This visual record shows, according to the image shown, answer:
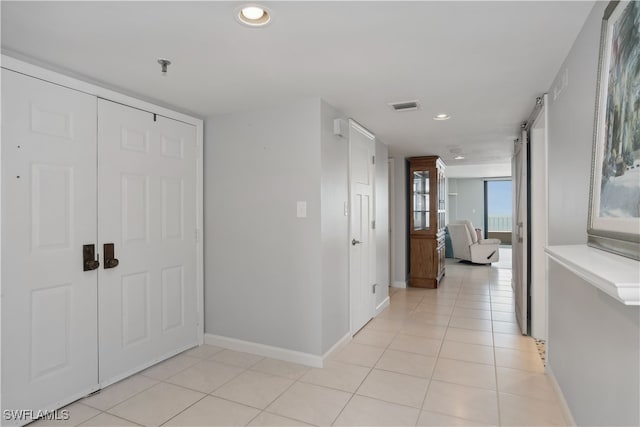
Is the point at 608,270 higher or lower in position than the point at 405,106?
lower

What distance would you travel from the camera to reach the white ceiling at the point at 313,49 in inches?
64.7

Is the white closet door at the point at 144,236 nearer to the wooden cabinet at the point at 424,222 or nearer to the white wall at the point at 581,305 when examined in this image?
the white wall at the point at 581,305

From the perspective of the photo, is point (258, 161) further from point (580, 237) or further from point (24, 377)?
point (580, 237)

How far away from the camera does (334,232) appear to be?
125 inches

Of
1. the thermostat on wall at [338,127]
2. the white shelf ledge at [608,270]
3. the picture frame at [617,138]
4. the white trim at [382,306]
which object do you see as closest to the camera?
the white shelf ledge at [608,270]

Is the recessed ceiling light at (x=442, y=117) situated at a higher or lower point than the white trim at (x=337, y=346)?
higher

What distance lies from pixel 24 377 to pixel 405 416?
2277mm

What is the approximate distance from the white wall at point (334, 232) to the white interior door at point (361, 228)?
140mm

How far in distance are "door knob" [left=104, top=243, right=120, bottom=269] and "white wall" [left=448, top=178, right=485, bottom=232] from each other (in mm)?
10809

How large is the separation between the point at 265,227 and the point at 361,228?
1154 millimetres

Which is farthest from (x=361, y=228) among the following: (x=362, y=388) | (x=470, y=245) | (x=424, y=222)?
(x=470, y=245)

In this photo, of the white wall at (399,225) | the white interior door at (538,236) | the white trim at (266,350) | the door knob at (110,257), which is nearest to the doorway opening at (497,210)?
the white wall at (399,225)

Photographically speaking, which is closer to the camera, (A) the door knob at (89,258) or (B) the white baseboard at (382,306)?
(A) the door knob at (89,258)

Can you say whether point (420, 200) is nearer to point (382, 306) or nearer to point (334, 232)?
point (382, 306)
